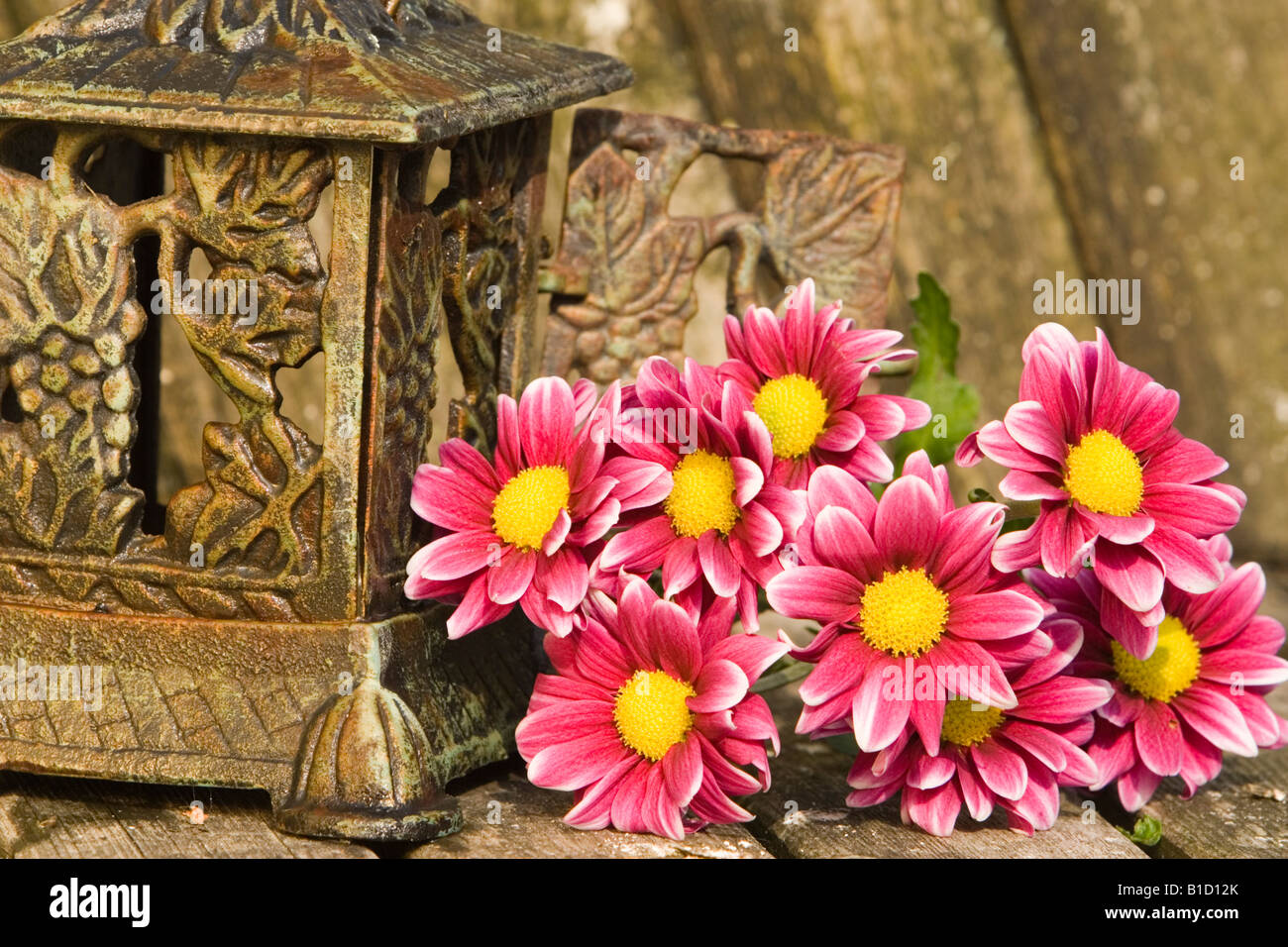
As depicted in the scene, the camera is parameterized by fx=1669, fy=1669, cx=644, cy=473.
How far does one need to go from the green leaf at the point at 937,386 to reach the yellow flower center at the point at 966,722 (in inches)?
15.1

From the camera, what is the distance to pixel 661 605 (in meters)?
1.35

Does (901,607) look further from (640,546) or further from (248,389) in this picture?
(248,389)

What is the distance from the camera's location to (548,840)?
54.7 inches

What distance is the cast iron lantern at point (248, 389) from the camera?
4.42 ft

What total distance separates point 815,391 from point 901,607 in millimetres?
232

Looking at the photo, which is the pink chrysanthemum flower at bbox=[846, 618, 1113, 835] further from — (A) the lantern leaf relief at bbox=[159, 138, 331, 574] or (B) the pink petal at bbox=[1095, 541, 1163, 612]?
(A) the lantern leaf relief at bbox=[159, 138, 331, 574]

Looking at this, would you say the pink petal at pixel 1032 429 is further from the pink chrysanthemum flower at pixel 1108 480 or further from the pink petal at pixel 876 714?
the pink petal at pixel 876 714

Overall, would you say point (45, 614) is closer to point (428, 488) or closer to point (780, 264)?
point (428, 488)

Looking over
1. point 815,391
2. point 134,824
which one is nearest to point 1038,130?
point 815,391

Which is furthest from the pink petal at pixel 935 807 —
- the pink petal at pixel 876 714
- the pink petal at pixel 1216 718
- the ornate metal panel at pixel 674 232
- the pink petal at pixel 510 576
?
the ornate metal panel at pixel 674 232

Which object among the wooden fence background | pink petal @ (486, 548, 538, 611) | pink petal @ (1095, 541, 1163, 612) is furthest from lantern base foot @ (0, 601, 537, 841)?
the wooden fence background

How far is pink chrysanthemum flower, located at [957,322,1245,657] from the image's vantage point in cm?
132

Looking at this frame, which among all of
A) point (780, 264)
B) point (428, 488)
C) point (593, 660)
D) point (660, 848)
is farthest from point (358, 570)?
point (780, 264)

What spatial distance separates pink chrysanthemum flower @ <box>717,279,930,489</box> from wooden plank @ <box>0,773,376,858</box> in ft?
1.63
